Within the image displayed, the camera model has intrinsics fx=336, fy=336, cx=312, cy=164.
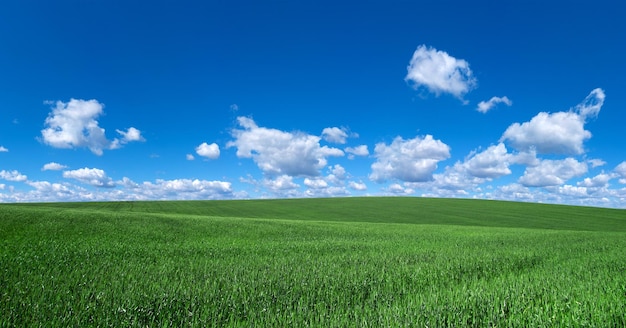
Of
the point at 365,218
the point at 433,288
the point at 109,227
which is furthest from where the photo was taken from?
the point at 365,218

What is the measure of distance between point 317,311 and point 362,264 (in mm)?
4541

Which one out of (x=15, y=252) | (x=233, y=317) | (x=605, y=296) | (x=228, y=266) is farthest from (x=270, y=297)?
(x=15, y=252)

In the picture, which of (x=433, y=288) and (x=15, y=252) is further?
(x=15, y=252)

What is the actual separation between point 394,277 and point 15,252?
11.7m

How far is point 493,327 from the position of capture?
15.8 ft

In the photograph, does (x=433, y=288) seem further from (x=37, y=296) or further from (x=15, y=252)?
(x=15, y=252)

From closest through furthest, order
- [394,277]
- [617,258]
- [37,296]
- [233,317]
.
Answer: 1. [233,317]
2. [37,296]
3. [394,277]
4. [617,258]

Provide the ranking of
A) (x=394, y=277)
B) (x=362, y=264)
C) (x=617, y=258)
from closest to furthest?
1. (x=394, y=277)
2. (x=362, y=264)
3. (x=617, y=258)

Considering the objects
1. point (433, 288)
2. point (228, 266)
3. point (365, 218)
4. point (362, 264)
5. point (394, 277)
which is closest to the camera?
point (433, 288)

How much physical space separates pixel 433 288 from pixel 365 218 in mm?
49832

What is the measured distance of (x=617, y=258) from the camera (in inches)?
491

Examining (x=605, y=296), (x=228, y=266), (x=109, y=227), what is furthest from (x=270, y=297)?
(x=109, y=227)

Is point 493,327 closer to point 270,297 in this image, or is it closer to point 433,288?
point 433,288

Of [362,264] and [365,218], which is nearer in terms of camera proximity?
[362,264]
